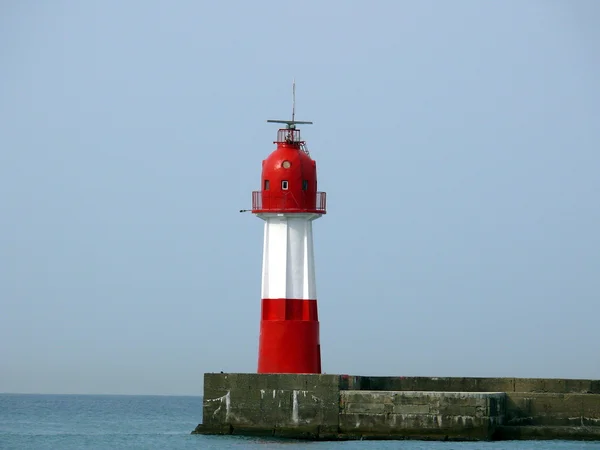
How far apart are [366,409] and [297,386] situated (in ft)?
5.68

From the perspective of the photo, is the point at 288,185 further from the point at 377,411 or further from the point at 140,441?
the point at 140,441

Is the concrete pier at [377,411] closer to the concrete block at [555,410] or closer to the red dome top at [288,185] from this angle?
the concrete block at [555,410]

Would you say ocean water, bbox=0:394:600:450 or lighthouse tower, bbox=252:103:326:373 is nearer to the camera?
ocean water, bbox=0:394:600:450

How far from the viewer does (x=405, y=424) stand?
32656mm

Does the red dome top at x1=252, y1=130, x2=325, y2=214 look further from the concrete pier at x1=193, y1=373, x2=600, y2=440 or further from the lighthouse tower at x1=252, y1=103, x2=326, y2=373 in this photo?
the concrete pier at x1=193, y1=373, x2=600, y2=440

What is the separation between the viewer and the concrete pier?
32.4 meters

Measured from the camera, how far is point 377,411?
32.9m


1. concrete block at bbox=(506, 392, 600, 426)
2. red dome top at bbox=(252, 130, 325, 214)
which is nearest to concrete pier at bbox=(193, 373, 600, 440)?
concrete block at bbox=(506, 392, 600, 426)

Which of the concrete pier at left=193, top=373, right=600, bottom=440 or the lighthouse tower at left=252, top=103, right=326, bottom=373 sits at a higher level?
the lighthouse tower at left=252, top=103, right=326, bottom=373

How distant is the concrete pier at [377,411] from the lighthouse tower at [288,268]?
1159mm

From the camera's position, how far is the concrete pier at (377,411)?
106 feet

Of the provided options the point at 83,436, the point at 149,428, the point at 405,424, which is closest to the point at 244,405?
the point at 405,424

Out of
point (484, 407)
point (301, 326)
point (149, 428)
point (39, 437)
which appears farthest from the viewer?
point (149, 428)

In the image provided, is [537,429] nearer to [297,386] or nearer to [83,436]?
[297,386]
